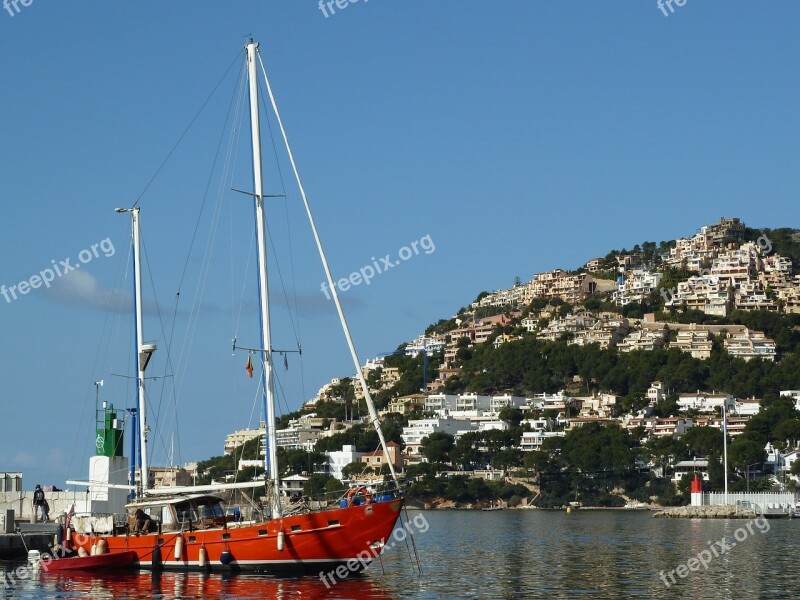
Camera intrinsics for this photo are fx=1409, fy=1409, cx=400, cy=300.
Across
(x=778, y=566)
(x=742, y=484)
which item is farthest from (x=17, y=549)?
(x=742, y=484)

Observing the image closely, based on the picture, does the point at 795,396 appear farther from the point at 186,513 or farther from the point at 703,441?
the point at 186,513

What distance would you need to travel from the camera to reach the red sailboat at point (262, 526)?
1677 inches

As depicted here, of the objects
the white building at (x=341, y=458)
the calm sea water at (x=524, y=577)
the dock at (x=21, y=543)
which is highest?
the white building at (x=341, y=458)

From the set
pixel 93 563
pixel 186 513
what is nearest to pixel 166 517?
pixel 186 513

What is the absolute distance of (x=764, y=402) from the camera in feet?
625

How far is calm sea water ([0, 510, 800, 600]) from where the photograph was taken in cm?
4066

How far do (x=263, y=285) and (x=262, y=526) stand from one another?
7.45 meters

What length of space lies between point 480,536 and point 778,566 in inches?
1178

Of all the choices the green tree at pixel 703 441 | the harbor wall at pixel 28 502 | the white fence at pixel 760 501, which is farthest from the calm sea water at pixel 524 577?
the green tree at pixel 703 441

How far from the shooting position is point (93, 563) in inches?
1839

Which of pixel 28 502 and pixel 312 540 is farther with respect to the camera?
pixel 28 502

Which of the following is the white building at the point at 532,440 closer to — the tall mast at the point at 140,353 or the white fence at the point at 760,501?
the white fence at the point at 760,501

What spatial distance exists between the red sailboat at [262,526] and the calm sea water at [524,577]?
670 millimetres

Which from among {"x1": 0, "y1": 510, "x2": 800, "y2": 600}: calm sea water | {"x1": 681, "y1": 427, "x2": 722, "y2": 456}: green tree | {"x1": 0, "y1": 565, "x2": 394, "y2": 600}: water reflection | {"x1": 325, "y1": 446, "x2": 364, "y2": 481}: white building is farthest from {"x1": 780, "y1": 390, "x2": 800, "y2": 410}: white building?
{"x1": 0, "y1": 565, "x2": 394, "y2": 600}: water reflection
